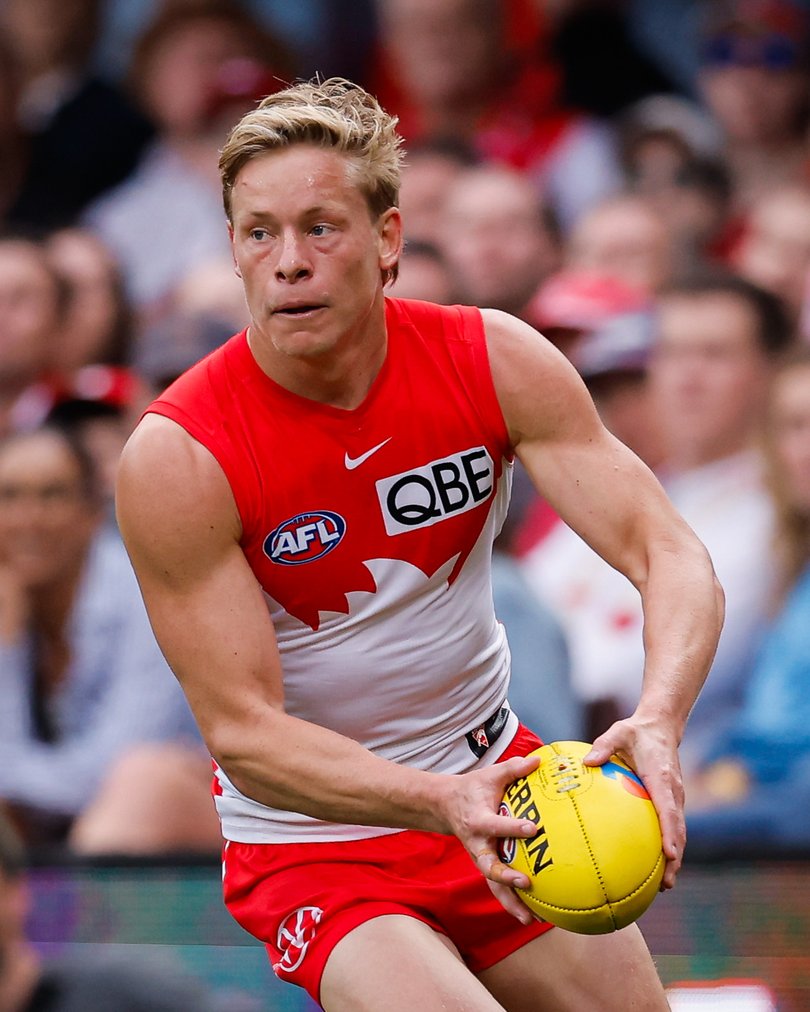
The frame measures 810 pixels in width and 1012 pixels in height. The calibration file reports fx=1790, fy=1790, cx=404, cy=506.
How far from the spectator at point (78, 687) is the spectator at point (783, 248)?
10.2ft

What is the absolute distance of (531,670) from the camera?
20.7 ft

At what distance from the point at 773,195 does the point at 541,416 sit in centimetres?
487

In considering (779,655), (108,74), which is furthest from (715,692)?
(108,74)

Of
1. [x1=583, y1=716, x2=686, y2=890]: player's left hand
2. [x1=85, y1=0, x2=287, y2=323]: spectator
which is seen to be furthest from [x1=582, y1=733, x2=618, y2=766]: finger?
[x1=85, y1=0, x2=287, y2=323]: spectator

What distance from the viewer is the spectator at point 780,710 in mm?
6449

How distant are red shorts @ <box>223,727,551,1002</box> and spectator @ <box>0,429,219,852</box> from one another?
9.21 feet

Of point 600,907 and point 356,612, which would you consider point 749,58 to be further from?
point 600,907

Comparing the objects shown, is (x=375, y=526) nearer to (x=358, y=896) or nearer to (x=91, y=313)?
(x=358, y=896)

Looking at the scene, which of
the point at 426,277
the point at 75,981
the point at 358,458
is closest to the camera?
the point at 358,458

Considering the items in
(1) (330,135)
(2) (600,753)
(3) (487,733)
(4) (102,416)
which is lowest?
(4) (102,416)

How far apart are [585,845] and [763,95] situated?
6.46 metres

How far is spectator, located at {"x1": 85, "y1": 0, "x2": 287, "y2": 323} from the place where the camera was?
10.0 metres

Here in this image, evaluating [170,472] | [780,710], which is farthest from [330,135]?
[780,710]

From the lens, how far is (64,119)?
1088 centimetres
